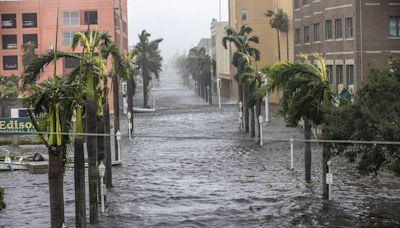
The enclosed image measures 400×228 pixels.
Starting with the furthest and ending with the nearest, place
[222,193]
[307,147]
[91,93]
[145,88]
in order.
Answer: [145,88], [307,147], [222,193], [91,93]

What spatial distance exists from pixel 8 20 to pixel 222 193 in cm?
7338

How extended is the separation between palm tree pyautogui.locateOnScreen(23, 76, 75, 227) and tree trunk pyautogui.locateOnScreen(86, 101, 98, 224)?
2270 millimetres

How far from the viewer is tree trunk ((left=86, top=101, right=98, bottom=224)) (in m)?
22.5

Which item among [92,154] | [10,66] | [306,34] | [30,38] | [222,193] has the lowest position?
[222,193]

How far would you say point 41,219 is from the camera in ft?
83.7

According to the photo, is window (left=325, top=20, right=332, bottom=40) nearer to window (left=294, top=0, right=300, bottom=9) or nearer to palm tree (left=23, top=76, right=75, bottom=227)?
window (left=294, top=0, right=300, bottom=9)

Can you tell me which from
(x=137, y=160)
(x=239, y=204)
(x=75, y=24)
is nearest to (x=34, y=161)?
(x=137, y=160)

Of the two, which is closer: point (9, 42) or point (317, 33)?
point (317, 33)

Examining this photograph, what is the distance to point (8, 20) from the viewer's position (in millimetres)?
96062

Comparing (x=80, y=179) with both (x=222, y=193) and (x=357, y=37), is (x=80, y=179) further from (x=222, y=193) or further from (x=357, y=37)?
(x=357, y=37)

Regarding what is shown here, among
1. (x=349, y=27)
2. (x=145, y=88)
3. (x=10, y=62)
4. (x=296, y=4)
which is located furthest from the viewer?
(x=10, y=62)

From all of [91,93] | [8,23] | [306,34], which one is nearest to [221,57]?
[8,23]

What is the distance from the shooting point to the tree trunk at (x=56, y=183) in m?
19.6

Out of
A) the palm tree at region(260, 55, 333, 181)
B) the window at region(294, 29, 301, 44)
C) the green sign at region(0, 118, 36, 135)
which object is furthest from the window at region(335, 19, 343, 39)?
the palm tree at region(260, 55, 333, 181)
